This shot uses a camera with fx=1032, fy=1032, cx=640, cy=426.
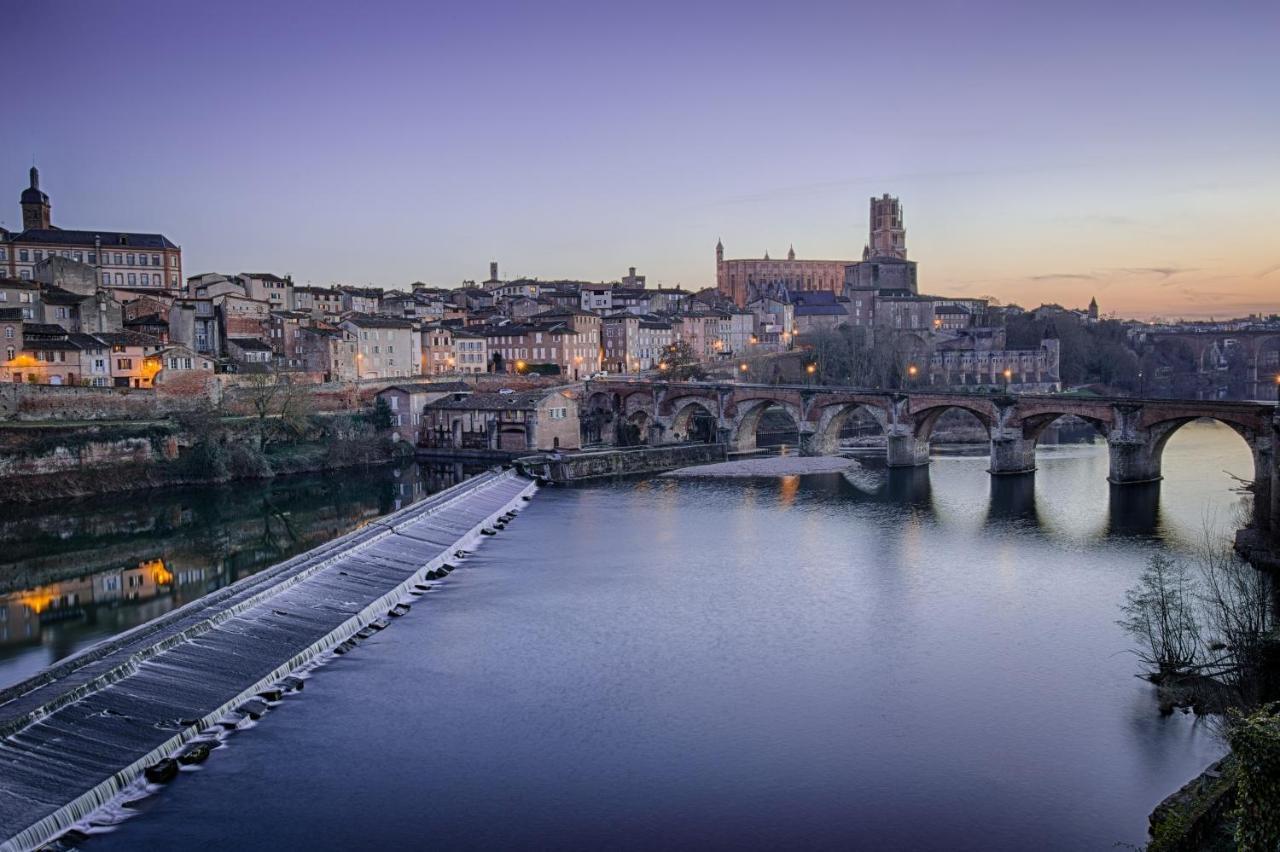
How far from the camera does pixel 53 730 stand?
10938 millimetres

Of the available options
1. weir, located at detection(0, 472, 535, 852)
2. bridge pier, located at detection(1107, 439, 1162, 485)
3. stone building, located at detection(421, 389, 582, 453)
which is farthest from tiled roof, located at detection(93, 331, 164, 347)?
bridge pier, located at detection(1107, 439, 1162, 485)

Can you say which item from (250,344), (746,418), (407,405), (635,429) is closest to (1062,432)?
(746,418)

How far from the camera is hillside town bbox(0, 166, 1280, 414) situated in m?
39.3

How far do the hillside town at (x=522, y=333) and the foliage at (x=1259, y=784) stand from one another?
36.8 metres

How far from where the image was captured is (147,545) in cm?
2419

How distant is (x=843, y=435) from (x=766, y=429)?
3.94m

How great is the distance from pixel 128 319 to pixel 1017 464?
36.8 meters

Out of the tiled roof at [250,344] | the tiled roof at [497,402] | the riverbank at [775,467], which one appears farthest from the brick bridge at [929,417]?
the tiled roof at [250,344]

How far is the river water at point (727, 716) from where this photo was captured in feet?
32.8

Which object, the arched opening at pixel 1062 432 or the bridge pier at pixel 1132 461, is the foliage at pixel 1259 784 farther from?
the arched opening at pixel 1062 432

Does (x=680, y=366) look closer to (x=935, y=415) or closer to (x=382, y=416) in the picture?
(x=382, y=416)

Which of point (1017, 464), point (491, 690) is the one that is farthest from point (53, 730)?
point (1017, 464)

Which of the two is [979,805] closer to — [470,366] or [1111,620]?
[1111,620]

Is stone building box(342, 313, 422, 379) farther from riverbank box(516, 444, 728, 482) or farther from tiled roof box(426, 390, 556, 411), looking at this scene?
riverbank box(516, 444, 728, 482)
